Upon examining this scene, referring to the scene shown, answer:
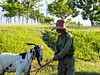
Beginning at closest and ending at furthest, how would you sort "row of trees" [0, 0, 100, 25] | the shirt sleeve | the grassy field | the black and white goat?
the shirt sleeve → the black and white goat → the grassy field → "row of trees" [0, 0, 100, 25]

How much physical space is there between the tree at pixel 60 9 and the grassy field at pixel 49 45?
21392 mm

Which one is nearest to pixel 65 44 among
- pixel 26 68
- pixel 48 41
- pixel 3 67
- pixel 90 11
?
pixel 26 68

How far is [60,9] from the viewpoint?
41.8 m

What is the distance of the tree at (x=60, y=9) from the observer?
41.5m

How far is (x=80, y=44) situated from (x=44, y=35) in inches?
179

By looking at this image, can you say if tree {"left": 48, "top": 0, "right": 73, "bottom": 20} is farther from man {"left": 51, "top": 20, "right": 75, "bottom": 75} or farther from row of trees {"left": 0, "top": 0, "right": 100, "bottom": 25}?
man {"left": 51, "top": 20, "right": 75, "bottom": 75}

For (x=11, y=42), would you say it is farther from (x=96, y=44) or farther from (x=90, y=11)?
(x=90, y=11)

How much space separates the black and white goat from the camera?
17.4ft

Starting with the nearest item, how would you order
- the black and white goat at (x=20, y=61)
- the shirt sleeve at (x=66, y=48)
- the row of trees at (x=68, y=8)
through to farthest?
the shirt sleeve at (x=66, y=48) < the black and white goat at (x=20, y=61) < the row of trees at (x=68, y=8)

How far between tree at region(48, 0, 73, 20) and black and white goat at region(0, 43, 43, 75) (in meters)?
37.2

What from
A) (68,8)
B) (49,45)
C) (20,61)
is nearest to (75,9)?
(68,8)

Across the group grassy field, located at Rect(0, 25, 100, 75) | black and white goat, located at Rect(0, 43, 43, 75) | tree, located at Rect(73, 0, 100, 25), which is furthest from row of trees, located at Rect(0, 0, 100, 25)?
black and white goat, located at Rect(0, 43, 43, 75)

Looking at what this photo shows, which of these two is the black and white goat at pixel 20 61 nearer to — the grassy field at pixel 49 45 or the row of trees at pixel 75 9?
the grassy field at pixel 49 45

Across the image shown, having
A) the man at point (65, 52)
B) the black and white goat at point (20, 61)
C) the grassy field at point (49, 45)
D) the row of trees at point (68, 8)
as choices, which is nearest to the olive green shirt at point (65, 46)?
the man at point (65, 52)
